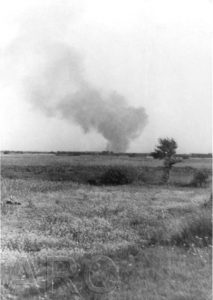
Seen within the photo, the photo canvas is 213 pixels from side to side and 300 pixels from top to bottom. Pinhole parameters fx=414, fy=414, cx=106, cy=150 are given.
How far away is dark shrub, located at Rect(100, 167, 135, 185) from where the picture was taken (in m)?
27.7

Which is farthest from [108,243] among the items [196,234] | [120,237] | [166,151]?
[166,151]

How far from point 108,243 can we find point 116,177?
1745 cm

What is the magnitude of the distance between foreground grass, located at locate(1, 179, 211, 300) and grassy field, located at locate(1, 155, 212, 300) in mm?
16

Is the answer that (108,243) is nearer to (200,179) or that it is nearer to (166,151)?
(166,151)

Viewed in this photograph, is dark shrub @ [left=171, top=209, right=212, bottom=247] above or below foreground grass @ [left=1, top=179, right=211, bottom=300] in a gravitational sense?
above

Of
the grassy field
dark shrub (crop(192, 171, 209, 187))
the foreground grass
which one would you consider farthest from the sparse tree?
the grassy field

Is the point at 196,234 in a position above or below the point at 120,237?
above

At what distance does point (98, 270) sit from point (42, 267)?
167 cm

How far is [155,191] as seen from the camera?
24469 millimetres

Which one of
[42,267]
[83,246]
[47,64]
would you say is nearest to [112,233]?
[83,246]

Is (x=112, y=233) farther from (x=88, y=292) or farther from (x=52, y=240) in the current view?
(x=88, y=292)

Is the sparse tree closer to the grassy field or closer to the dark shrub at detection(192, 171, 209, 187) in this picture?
the dark shrub at detection(192, 171, 209, 187)

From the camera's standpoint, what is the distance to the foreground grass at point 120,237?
664cm

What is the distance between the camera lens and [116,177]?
92.2 ft
